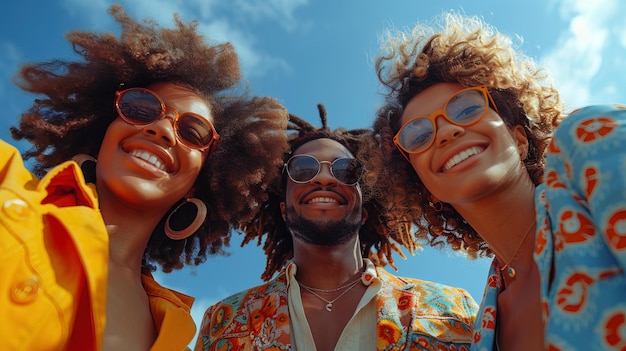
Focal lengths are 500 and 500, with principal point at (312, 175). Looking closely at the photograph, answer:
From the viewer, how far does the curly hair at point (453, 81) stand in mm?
3549

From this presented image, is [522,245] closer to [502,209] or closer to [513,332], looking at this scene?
[502,209]

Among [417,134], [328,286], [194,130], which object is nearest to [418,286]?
[328,286]

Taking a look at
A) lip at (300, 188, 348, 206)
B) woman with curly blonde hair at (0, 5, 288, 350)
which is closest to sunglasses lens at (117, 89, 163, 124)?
woman with curly blonde hair at (0, 5, 288, 350)

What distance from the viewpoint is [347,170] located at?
504 cm

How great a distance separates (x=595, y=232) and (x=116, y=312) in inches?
96.5

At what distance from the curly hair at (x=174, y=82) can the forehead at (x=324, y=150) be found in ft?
2.51

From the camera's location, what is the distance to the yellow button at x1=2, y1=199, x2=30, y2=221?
2.13 meters

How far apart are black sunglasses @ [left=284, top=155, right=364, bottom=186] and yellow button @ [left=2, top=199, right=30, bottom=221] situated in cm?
300

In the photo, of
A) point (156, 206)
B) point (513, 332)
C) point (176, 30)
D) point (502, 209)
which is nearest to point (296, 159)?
point (176, 30)

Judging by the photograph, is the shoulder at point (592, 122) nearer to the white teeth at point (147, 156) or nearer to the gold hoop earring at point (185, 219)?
the white teeth at point (147, 156)

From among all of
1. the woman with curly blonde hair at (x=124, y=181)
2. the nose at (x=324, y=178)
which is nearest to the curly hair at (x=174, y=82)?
the woman with curly blonde hair at (x=124, y=181)

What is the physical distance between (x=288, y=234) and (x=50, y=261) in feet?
12.1

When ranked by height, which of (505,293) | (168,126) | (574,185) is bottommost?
(505,293)

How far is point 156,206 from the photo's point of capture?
334 centimetres
